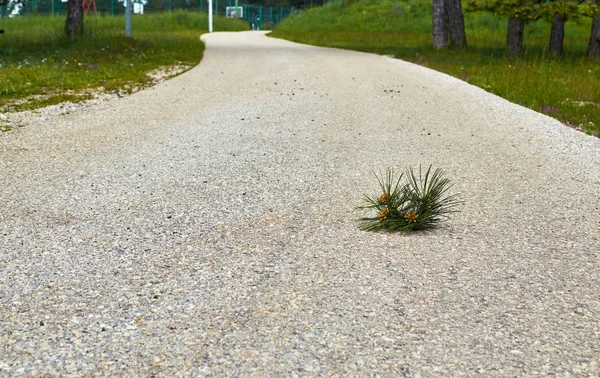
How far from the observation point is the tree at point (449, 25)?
68.2 ft

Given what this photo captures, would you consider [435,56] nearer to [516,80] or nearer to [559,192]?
[516,80]

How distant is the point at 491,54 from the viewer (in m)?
18.7

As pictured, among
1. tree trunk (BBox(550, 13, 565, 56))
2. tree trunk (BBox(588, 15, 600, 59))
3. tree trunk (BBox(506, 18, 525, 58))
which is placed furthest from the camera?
tree trunk (BBox(550, 13, 565, 56))

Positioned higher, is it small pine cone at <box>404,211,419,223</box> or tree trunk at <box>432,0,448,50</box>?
tree trunk at <box>432,0,448,50</box>

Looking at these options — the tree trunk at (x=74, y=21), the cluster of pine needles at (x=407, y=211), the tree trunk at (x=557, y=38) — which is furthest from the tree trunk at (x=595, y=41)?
the cluster of pine needles at (x=407, y=211)

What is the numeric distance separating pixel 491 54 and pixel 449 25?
10.2 ft

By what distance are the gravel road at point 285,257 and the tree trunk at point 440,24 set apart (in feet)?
43.4

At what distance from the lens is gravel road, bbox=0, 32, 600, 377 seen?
2.90m

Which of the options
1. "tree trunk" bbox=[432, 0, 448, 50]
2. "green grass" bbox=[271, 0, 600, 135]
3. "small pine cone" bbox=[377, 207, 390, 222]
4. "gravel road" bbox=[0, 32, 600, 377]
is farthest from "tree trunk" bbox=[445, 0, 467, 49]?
"small pine cone" bbox=[377, 207, 390, 222]

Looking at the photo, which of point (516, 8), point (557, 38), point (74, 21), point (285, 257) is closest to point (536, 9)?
point (516, 8)

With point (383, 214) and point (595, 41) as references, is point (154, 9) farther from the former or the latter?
point (383, 214)

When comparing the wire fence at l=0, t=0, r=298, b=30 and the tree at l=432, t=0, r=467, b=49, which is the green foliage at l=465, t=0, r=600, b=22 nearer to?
the tree at l=432, t=0, r=467, b=49

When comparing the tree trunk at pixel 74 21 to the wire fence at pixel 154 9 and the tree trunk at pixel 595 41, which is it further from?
A: the wire fence at pixel 154 9

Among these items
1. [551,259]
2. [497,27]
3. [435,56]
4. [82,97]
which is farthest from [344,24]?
[551,259]
